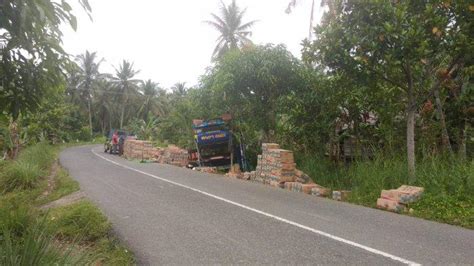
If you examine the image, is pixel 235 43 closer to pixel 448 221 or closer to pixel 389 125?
pixel 389 125

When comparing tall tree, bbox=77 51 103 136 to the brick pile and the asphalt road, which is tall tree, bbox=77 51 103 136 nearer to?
the brick pile

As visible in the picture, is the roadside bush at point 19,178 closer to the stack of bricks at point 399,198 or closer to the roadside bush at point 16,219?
the roadside bush at point 16,219

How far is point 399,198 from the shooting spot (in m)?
7.96

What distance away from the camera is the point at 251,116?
49.6 ft

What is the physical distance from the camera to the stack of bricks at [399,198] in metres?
7.94

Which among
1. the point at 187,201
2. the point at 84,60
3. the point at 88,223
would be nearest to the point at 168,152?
the point at 187,201

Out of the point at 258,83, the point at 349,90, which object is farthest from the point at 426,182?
the point at 258,83

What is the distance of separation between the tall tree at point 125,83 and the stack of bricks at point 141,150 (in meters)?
32.0

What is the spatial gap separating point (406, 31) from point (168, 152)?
14816 mm

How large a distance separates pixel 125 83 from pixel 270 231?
55479mm

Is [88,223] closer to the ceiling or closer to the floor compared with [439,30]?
closer to the floor

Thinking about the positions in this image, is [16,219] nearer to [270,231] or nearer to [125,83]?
[270,231]

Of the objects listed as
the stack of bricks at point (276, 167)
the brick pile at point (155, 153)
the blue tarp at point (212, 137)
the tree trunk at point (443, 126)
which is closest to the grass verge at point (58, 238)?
the stack of bricks at point (276, 167)

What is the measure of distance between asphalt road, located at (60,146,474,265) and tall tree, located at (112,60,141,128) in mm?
50451
